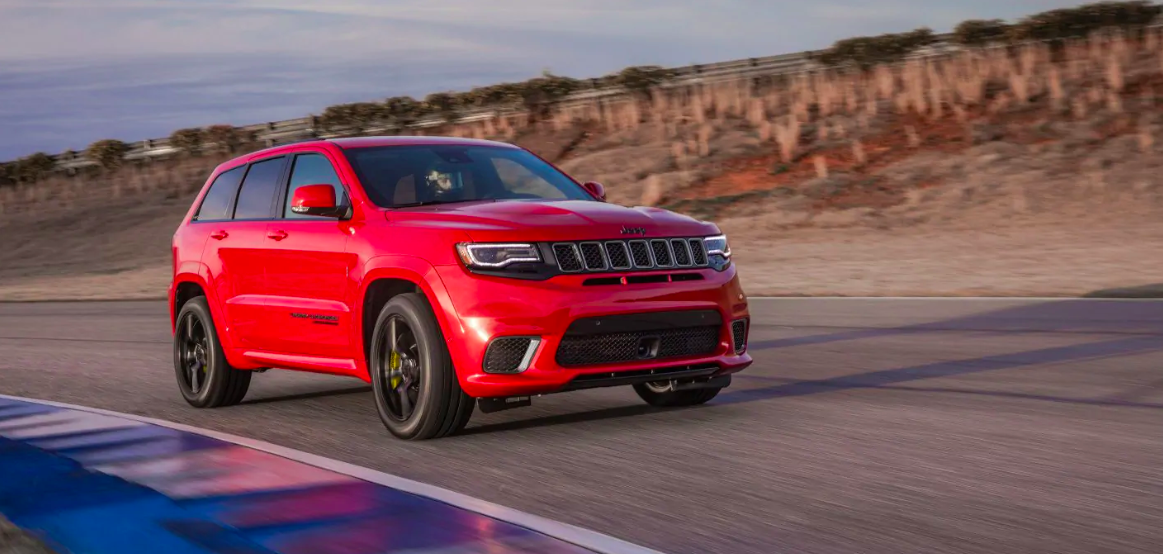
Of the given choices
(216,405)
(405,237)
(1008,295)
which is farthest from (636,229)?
(1008,295)

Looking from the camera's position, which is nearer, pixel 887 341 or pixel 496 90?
pixel 887 341

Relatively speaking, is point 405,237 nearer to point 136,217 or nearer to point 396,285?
point 396,285

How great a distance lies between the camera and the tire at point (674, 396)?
873 cm

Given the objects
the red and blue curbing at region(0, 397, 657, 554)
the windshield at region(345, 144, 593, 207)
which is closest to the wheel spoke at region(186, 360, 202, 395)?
the windshield at region(345, 144, 593, 207)

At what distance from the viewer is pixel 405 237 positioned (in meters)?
7.68

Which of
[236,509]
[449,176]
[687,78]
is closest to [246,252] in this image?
[449,176]

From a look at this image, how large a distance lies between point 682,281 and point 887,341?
4814 millimetres

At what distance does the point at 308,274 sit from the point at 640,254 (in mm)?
2071

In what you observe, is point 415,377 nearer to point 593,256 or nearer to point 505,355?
point 505,355

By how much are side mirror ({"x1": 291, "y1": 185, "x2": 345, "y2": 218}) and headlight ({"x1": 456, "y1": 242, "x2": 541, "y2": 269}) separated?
1.15 meters

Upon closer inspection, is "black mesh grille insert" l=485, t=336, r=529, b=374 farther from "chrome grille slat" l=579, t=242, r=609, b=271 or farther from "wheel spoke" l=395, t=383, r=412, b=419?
"wheel spoke" l=395, t=383, r=412, b=419

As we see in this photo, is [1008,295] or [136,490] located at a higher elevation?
[136,490]

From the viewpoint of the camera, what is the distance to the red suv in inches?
288

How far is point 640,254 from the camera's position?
7559 millimetres
